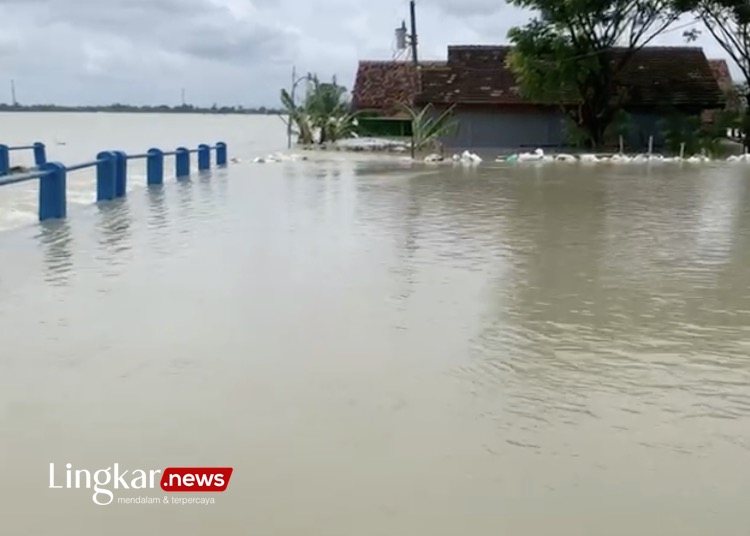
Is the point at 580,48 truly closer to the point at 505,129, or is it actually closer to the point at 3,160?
the point at 505,129

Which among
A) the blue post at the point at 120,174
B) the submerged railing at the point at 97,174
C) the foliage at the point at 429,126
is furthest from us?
the foliage at the point at 429,126

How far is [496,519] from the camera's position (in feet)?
11.6

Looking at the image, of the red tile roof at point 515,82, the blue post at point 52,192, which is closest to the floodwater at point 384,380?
the blue post at point 52,192

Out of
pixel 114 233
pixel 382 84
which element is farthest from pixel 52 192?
pixel 382 84

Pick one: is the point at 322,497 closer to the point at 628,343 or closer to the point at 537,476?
the point at 537,476

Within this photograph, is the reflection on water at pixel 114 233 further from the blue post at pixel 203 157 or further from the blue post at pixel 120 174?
the blue post at pixel 203 157

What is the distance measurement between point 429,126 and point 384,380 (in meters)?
28.2

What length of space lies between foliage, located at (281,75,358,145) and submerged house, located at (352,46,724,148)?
11.4 feet

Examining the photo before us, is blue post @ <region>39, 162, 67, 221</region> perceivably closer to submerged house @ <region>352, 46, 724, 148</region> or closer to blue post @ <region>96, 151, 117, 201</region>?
blue post @ <region>96, 151, 117, 201</region>

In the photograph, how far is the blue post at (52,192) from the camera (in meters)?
12.1

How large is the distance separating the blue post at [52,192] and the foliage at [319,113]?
85.2 feet

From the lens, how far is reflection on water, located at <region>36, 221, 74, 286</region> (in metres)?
8.12

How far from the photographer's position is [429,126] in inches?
1288

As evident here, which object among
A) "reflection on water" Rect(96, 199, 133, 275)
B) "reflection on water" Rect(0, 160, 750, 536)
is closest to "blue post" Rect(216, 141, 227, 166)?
"reflection on water" Rect(96, 199, 133, 275)
